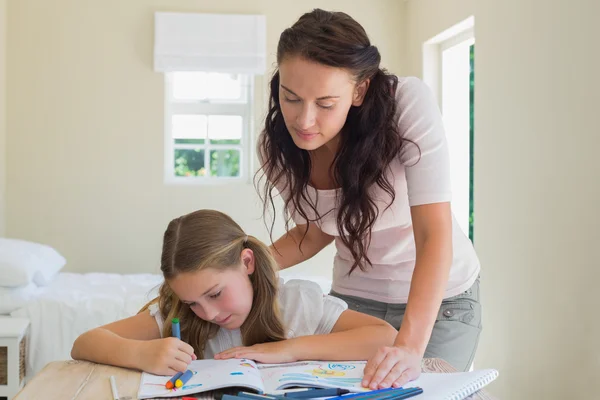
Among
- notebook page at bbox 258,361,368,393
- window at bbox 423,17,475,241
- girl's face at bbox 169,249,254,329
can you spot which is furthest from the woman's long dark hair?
window at bbox 423,17,475,241

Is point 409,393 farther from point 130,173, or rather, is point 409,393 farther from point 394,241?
point 130,173

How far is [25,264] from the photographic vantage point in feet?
11.1

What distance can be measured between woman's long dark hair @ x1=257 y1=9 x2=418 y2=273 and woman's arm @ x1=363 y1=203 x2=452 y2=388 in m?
0.12

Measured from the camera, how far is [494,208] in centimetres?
334

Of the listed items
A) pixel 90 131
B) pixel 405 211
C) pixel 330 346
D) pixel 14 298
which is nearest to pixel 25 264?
pixel 14 298

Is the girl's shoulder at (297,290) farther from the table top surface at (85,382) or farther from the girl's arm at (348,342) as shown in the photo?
the table top surface at (85,382)

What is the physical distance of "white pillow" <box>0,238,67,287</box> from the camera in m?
3.29

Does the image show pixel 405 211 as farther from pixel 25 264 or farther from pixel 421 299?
pixel 25 264

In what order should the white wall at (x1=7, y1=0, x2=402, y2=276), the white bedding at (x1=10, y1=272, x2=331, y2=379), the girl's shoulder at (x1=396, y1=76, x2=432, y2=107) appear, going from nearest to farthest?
the girl's shoulder at (x1=396, y1=76, x2=432, y2=107), the white bedding at (x1=10, y1=272, x2=331, y2=379), the white wall at (x1=7, y1=0, x2=402, y2=276)

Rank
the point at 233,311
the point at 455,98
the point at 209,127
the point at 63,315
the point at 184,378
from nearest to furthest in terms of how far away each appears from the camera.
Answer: the point at 184,378 → the point at 233,311 → the point at 63,315 → the point at 455,98 → the point at 209,127

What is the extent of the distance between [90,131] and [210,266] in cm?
348

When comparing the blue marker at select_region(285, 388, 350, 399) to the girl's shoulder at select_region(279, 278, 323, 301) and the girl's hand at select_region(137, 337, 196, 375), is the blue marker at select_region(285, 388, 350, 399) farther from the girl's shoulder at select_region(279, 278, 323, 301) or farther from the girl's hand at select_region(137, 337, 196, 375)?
the girl's shoulder at select_region(279, 278, 323, 301)

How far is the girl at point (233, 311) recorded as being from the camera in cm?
138

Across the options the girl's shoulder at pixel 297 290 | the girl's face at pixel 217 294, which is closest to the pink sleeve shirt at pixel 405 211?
the girl's shoulder at pixel 297 290
